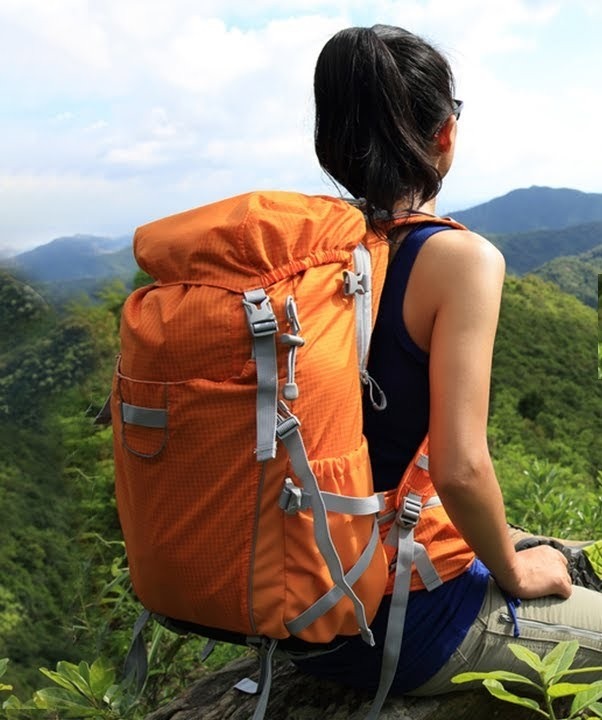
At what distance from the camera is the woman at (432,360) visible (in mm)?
1349

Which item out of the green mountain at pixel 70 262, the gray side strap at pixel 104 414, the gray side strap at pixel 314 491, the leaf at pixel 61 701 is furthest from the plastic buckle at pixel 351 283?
the green mountain at pixel 70 262

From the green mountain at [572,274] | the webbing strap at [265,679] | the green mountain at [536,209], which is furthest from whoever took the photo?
the green mountain at [536,209]

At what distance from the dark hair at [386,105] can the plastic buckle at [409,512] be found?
565 millimetres

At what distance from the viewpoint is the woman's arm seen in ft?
4.38

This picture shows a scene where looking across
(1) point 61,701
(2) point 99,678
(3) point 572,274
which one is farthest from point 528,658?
(3) point 572,274

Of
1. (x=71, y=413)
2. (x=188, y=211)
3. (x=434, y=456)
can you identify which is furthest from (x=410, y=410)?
(x=71, y=413)

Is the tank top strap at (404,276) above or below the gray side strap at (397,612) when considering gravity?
above

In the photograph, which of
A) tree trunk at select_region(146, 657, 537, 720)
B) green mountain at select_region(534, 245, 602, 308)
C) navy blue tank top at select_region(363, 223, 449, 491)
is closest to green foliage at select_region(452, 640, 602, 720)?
navy blue tank top at select_region(363, 223, 449, 491)

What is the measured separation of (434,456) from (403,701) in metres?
0.64

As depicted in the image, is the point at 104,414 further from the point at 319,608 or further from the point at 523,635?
the point at 523,635

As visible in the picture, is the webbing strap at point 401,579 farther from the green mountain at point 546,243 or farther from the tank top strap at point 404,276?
the green mountain at point 546,243

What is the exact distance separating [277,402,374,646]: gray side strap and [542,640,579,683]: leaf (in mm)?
408

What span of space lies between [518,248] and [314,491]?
66.3 m

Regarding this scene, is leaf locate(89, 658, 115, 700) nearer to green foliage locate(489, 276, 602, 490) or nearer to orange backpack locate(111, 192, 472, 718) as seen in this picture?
orange backpack locate(111, 192, 472, 718)
